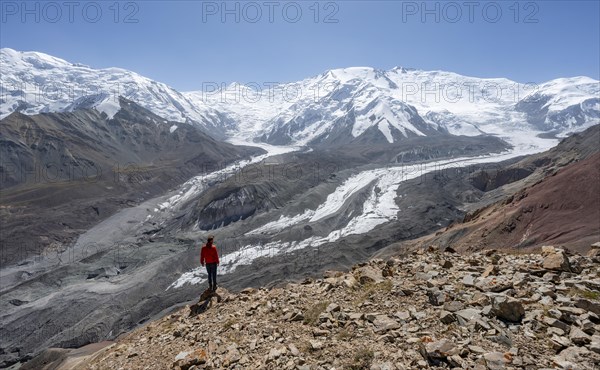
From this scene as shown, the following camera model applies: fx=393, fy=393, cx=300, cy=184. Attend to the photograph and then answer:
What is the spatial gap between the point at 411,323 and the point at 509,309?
187 centimetres

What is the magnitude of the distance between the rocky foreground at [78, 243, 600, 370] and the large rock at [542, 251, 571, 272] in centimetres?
3

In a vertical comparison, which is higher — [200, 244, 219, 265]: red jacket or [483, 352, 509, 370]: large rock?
→ [200, 244, 219, 265]: red jacket

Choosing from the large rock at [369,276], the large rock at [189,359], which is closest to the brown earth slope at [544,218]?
the large rock at [369,276]

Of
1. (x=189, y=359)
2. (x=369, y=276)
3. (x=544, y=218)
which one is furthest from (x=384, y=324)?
(x=544, y=218)

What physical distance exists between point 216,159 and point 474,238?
123569 mm

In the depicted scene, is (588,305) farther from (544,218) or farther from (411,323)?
(544,218)

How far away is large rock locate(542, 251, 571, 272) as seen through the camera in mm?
9859

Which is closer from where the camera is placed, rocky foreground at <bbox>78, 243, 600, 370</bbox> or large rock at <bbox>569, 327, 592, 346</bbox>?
large rock at <bbox>569, 327, 592, 346</bbox>

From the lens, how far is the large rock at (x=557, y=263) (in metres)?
9.86

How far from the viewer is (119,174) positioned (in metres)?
107

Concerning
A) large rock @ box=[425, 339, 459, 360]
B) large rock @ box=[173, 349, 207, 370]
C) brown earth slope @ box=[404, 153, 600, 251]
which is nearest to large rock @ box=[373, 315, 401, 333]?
large rock @ box=[425, 339, 459, 360]

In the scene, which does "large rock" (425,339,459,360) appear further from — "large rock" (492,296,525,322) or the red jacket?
the red jacket

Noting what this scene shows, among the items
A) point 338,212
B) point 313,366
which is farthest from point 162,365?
point 338,212

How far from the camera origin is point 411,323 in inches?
318
